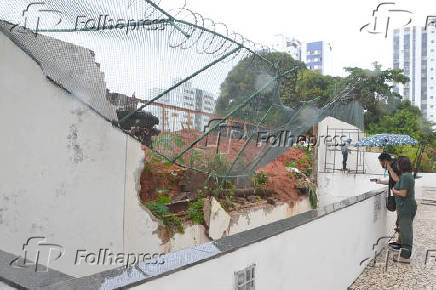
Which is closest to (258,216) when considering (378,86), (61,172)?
(61,172)

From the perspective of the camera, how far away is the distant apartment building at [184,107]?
3.40 m

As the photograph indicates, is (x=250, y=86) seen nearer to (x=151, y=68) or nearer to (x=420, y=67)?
(x=151, y=68)

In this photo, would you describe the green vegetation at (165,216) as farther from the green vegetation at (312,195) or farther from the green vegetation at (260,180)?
the green vegetation at (312,195)

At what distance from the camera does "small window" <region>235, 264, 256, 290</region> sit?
1944 millimetres

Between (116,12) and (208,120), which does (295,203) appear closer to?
(208,120)

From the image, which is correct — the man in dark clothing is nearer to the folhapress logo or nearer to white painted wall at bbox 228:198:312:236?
white painted wall at bbox 228:198:312:236

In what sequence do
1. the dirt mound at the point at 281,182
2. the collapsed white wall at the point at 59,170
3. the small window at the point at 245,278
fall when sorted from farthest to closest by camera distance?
the dirt mound at the point at 281,182, the collapsed white wall at the point at 59,170, the small window at the point at 245,278

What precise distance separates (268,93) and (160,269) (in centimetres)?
338

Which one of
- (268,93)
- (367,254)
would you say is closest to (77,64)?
(268,93)

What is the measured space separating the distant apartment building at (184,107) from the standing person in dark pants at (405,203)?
2.32 metres

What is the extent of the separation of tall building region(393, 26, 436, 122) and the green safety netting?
5589 cm

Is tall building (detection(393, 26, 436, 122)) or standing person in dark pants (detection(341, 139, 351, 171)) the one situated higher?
tall building (detection(393, 26, 436, 122))

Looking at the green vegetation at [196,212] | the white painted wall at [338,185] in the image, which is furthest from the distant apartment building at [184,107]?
the white painted wall at [338,185]

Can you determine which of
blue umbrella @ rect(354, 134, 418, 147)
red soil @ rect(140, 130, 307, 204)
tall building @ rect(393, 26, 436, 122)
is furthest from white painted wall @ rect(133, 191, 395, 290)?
tall building @ rect(393, 26, 436, 122)
